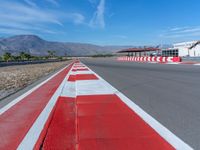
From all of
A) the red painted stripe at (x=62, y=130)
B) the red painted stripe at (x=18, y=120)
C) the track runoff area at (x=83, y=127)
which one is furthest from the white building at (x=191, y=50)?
the red painted stripe at (x=62, y=130)

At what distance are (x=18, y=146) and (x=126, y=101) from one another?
402 cm

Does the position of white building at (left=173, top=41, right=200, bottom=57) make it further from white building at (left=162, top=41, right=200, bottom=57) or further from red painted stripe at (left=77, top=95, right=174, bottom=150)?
red painted stripe at (left=77, top=95, right=174, bottom=150)

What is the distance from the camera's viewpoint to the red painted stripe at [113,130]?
3.99 m

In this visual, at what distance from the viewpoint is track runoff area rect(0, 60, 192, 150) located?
13.3 ft

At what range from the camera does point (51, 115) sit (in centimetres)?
608

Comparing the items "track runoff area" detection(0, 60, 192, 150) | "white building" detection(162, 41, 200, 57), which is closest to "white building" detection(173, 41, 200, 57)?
"white building" detection(162, 41, 200, 57)

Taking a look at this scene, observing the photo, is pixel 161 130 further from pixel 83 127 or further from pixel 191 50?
pixel 191 50

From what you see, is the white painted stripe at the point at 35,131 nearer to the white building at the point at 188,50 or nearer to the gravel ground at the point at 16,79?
the gravel ground at the point at 16,79

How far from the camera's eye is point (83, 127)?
494cm

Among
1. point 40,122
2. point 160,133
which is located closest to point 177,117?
point 160,133

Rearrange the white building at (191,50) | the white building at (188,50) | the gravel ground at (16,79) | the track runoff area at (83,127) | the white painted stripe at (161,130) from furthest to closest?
the white building at (188,50) → the white building at (191,50) → the gravel ground at (16,79) → the track runoff area at (83,127) → the white painted stripe at (161,130)

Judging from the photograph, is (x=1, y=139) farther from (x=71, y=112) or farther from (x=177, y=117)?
(x=177, y=117)

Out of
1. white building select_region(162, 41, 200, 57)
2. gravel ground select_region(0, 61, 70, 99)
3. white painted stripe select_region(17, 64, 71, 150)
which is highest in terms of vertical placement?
white building select_region(162, 41, 200, 57)

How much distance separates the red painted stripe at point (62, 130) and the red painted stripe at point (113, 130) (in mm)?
157
